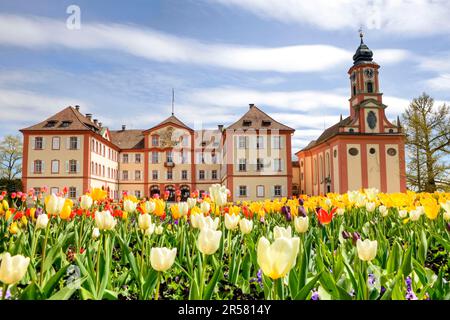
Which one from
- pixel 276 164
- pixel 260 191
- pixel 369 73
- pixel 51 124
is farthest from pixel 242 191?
pixel 51 124

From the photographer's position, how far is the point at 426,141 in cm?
2331

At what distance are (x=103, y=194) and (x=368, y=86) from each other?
39225 millimetres

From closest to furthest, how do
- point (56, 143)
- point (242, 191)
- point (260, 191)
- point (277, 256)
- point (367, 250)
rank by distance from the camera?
1. point (277, 256)
2. point (367, 250)
3. point (242, 191)
4. point (260, 191)
5. point (56, 143)

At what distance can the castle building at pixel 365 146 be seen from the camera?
34.5m

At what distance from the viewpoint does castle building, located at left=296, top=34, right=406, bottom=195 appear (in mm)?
34500

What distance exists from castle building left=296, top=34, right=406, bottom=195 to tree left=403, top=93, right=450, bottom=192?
8466 millimetres

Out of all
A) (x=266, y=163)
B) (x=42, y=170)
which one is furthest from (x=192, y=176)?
(x=42, y=170)

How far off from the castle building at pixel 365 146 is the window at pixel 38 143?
2964cm

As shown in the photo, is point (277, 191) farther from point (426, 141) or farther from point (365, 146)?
point (426, 141)

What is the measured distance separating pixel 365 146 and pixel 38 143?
32.8 metres

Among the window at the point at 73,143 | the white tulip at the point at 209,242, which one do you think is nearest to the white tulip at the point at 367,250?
the white tulip at the point at 209,242

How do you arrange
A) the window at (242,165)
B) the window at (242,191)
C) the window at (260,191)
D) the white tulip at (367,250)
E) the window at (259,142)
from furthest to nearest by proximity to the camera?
the window at (259,142), the window at (242,165), the window at (260,191), the window at (242,191), the white tulip at (367,250)

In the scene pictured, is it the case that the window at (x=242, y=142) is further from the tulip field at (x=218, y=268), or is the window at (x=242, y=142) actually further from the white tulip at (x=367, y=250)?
the white tulip at (x=367, y=250)

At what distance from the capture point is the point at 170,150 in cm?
4547
